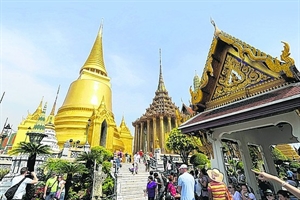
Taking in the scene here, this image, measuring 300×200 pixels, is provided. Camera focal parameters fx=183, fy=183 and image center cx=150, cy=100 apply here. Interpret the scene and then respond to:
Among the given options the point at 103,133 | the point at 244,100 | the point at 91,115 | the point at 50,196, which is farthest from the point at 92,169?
the point at 91,115

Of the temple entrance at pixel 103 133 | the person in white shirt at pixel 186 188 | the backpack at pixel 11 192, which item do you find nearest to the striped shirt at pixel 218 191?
the person in white shirt at pixel 186 188

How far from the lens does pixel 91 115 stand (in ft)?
63.2

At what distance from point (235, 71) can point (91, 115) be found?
16.8 m

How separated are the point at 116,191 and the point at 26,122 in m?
16.1

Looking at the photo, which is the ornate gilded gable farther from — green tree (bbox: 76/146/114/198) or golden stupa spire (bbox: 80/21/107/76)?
golden stupa spire (bbox: 80/21/107/76)

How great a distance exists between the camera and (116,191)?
25.5ft

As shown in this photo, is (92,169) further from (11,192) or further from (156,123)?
(156,123)

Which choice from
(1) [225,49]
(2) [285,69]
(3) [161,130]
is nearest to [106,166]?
(1) [225,49]

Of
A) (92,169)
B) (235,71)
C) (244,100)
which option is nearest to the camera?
(244,100)

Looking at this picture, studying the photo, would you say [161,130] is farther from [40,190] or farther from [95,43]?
[40,190]

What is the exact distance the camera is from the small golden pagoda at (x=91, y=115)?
690 inches

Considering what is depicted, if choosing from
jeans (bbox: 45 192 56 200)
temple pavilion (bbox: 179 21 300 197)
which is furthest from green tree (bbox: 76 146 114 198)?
temple pavilion (bbox: 179 21 300 197)

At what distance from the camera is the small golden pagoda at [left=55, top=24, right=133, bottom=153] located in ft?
57.5

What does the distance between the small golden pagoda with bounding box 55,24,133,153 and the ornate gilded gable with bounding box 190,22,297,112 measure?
45.7 ft
